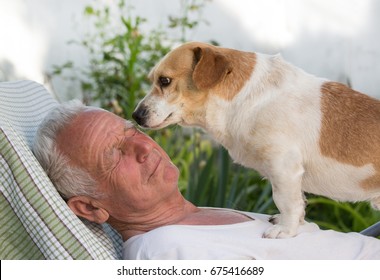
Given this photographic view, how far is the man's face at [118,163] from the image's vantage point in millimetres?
2105

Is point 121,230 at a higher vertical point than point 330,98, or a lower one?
lower

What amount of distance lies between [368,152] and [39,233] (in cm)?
113

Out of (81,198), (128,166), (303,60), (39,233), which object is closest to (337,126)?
(128,166)

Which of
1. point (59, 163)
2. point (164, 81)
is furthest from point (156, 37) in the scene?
point (59, 163)

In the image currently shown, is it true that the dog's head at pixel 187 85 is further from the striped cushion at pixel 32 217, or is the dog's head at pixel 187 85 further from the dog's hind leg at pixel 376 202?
the dog's hind leg at pixel 376 202

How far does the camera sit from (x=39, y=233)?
79.4 inches

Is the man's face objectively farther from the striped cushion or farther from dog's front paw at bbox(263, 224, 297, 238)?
dog's front paw at bbox(263, 224, 297, 238)

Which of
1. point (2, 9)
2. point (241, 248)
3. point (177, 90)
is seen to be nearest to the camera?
point (241, 248)

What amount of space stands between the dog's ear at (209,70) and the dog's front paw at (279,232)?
552 millimetres

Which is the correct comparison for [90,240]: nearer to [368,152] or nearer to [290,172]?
[290,172]

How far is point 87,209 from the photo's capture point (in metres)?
2.17

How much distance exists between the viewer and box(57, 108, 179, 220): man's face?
2.11 meters

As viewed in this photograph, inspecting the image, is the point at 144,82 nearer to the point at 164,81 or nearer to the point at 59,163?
the point at 164,81


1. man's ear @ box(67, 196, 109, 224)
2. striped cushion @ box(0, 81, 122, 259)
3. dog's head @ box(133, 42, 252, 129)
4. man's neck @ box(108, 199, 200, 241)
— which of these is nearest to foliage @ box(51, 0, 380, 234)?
dog's head @ box(133, 42, 252, 129)
